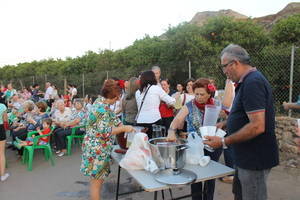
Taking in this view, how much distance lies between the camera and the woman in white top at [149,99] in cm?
388

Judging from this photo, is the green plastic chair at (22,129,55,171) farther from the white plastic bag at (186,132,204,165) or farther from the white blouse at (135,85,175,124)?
the white plastic bag at (186,132,204,165)

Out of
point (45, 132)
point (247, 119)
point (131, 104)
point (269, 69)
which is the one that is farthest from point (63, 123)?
point (247, 119)

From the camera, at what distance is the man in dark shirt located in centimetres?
173

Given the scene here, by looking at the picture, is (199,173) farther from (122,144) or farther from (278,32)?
Answer: (278,32)

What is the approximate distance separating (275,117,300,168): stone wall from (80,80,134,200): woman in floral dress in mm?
3650

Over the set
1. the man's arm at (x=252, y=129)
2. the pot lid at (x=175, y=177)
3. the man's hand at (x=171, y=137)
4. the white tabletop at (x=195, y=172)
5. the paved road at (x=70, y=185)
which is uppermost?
the man's arm at (x=252, y=129)

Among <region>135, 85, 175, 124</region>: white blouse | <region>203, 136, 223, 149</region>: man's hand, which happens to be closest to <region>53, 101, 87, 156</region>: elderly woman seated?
<region>135, 85, 175, 124</region>: white blouse

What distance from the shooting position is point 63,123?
19.9 feet

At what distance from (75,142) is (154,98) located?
400cm

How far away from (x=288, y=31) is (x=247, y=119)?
7.11 meters

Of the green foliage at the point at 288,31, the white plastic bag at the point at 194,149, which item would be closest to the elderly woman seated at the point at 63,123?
the white plastic bag at the point at 194,149

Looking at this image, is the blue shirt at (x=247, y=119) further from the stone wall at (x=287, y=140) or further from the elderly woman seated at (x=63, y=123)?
the elderly woman seated at (x=63, y=123)

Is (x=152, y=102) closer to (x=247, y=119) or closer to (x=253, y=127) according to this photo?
(x=247, y=119)

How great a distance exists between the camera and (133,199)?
11.8ft
